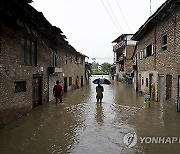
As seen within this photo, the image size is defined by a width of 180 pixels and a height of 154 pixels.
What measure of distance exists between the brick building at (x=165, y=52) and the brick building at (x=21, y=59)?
19.8 feet

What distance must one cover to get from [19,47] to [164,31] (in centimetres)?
841

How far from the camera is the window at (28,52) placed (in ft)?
38.5

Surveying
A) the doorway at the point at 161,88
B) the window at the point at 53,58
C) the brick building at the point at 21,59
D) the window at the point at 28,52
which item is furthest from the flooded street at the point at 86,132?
the window at the point at 53,58

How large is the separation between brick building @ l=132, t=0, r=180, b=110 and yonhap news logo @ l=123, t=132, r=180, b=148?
4.95 m

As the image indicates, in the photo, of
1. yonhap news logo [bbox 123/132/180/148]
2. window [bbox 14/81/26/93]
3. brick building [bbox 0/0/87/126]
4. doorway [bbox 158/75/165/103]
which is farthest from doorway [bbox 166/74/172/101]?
window [bbox 14/81/26/93]

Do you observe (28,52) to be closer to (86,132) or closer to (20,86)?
(20,86)

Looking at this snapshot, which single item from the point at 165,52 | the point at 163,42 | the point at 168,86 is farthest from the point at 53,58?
the point at 168,86

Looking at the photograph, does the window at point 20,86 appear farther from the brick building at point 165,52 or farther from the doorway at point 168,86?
the doorway at point 168,86

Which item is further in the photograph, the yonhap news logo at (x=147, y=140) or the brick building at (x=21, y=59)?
the brick building at (x=21, y=59)

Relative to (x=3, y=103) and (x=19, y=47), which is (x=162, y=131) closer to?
(x=3, y=103)

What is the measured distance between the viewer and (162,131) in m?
8.62

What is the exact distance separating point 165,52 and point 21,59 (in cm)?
816

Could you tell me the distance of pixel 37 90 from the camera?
14.6 metres

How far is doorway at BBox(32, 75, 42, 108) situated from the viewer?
1385 centimetres
